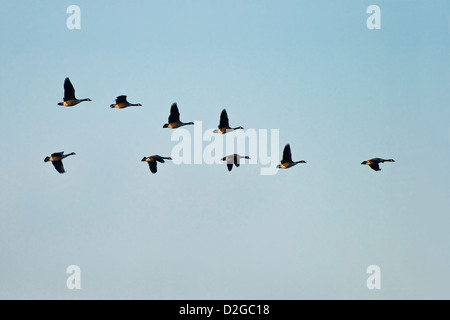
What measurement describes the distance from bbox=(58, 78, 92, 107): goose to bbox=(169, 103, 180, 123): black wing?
3.96 meters

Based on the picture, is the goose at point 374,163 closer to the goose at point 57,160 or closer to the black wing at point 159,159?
the black wing at point 159,159

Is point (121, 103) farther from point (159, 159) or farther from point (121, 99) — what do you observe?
point (159, 159)

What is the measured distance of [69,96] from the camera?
1522 inches

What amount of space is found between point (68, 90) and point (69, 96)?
14.4 inches

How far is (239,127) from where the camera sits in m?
42.2

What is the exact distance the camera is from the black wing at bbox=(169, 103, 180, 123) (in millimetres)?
40003

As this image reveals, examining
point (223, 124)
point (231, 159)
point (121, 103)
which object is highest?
point (121, 103)

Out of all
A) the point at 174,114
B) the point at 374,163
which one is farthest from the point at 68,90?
the point at 374,163
